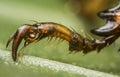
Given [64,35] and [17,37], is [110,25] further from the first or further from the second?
[17,37]

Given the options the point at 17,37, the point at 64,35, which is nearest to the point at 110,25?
the point at 64,35

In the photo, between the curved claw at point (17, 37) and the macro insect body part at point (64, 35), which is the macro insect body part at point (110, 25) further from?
the curved claw at point (17, 37)

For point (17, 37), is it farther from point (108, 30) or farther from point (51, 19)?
point (108, 30)

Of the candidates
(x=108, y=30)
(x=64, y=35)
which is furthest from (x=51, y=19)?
(x=108, y=30)

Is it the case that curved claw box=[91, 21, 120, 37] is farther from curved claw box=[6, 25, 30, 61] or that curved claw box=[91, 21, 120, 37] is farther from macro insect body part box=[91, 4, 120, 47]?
curved claw box=[6, 25, 30, 61]

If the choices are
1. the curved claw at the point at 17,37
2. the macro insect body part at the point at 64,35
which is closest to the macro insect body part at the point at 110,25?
the macro insect body part at the point at 64,35

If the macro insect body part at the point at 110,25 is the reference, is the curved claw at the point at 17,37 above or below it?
below

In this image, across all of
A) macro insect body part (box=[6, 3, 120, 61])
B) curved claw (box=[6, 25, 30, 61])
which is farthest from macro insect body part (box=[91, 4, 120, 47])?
curved claw (box=[6, 25, 30, 61])
